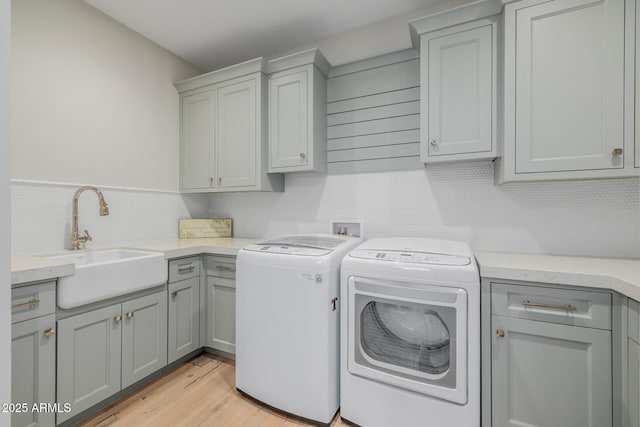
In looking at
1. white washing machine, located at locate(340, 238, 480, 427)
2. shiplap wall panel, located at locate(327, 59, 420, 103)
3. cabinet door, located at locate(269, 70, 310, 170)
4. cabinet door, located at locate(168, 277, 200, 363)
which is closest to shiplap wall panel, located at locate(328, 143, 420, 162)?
cabinet door, located at locate(269, 70, 310, 170)

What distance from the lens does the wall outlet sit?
7.57 ft

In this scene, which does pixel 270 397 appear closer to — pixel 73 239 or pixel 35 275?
pixel 35 275

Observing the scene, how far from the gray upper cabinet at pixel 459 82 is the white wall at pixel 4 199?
1.81m

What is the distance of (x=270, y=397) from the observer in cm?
171

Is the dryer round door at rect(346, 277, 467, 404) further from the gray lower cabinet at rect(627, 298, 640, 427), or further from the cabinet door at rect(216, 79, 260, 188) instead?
the cabinet door at rect(216, 79, 260, 188)

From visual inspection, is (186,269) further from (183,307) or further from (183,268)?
(183,307)

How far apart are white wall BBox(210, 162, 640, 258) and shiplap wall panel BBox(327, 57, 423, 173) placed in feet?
0.39

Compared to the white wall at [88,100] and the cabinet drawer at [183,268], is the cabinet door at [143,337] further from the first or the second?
the white wall at [88,100]

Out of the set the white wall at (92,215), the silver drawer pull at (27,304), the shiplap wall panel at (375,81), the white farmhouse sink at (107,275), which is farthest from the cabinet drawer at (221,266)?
the shiplap wall panel at (375,81)

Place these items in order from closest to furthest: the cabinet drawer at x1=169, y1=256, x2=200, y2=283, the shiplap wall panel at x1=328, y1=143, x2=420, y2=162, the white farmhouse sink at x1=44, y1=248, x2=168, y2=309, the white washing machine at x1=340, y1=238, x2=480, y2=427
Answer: the white washing machine at x1=340, y1=238, x2=480, y2=427 → the white farmhouse sink at x1=44, y1=248, x2=168, y2=309 → the cabinet drawer at x1=169, y1=256, x2=200, y2=283 → the shiplap wall panel at x1=328, y1=143, x2=420, y2=162

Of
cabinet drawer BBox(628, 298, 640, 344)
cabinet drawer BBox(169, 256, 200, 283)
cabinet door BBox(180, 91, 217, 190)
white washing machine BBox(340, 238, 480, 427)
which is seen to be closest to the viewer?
cabinet drawer BBox(628, 298, 640, 344)

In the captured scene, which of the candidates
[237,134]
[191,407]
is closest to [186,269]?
[191,407]

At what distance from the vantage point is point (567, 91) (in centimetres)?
148

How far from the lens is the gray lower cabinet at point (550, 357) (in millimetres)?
1246
